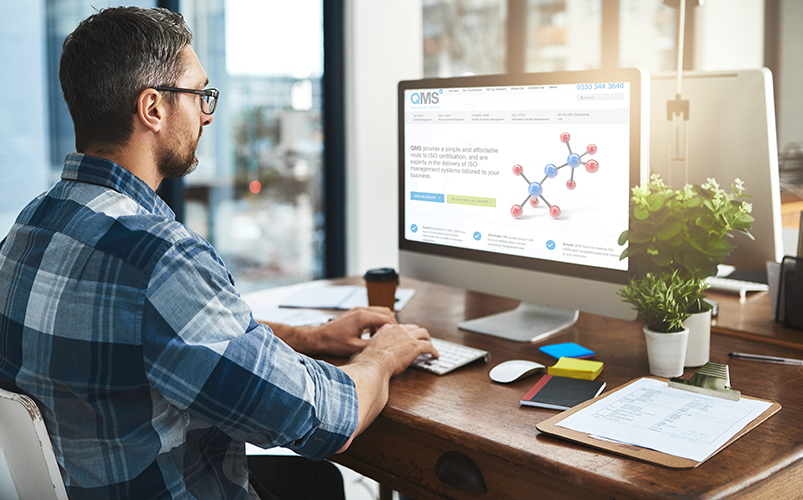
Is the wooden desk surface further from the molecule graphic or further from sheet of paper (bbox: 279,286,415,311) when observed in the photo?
sheet of paper (bbox: 279,286,415,311)

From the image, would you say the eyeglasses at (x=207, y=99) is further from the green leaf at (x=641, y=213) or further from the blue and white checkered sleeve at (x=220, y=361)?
the green leaf at (x=641, y=213)

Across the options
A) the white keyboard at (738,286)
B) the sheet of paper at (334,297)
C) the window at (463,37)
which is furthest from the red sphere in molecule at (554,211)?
the window at (463,37)

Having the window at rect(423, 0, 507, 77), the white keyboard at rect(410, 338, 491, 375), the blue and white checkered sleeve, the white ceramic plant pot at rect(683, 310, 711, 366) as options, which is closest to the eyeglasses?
the blue and white checkered sleeve

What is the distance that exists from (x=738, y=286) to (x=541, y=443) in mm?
1153

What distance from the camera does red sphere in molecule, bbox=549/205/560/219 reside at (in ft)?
4.48

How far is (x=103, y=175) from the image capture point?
950mm

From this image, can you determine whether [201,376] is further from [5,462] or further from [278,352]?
[5,462]

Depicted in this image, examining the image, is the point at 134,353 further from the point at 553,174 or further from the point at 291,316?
the point at 553,174

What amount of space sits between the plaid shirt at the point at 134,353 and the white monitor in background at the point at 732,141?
1144 mm

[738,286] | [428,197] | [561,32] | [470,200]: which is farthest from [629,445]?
[561,32]

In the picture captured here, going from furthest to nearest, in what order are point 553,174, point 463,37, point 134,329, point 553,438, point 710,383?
point 463,37 < point 553,174 < point 710,383 < point 553,438 < point 134,329

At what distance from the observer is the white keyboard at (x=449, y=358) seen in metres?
1.21

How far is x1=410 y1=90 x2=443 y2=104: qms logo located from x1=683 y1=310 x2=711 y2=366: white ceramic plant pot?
746 millimetres

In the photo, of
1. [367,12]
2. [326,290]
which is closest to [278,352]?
[326,290]
